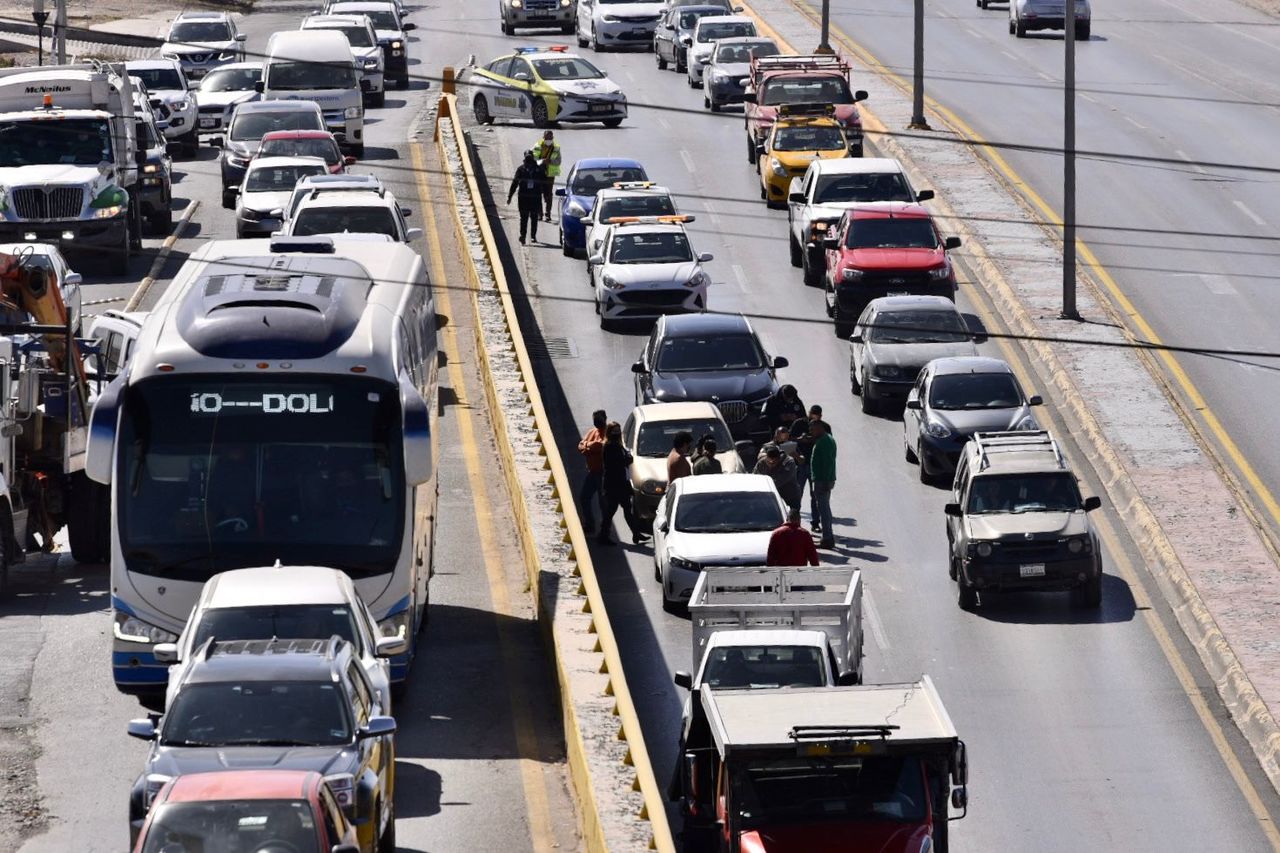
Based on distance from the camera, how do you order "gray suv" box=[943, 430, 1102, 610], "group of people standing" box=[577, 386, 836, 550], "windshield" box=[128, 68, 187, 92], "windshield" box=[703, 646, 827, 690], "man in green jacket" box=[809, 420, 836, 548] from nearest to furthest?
"windshield" box=[703, 646, 827, 690] < "gray suv" box=[943, 430, 1102, 610] < "man in green jacket" box=[809, 420, 836, 548] < "group of people standing" box=[577, 386, 836, 550] < "windshield" box=[128, 68, 187, 92]

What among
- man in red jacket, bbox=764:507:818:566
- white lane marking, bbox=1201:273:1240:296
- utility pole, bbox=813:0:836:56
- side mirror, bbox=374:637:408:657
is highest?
side mirror, bbox=374:637:408:657

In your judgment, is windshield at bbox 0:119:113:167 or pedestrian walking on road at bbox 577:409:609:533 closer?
pedestrian walking on road at bbox 577:409:609:533

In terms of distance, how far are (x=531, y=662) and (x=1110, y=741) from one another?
5.42 meters

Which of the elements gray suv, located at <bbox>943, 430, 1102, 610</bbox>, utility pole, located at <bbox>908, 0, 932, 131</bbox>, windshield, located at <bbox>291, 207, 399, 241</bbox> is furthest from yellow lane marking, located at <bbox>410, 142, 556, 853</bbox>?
utility pole, located at <bbox>908, 0, 932, 131</bbox>

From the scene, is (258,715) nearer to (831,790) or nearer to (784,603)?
(831,790)

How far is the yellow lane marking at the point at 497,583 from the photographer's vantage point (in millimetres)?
17234

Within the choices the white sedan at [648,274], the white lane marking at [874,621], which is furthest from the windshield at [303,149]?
the white lane marking at [874,621]

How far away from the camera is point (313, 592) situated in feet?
56.6

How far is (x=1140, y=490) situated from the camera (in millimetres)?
29031

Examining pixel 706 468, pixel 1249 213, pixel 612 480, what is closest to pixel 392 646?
pixel 612 480

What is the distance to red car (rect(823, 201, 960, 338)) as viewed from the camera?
1452 inches

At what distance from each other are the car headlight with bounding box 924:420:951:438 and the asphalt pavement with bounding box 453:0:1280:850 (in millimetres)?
751

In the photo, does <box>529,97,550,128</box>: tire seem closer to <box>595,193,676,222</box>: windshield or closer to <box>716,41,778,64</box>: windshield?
<box>716,41,778,64</box>: windshield

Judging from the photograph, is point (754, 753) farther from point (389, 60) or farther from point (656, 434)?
point (389, 60)
